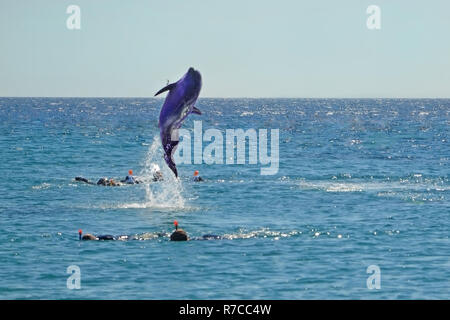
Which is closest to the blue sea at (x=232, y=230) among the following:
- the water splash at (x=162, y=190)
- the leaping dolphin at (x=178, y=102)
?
the water splash at (x=162, y=190)

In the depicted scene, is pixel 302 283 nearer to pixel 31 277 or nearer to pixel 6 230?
pixel 31 277

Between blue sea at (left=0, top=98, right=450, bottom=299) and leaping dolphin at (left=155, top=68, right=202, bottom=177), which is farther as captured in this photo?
leaping dolphin at (left=155, top=68, right=202, bottom=177)

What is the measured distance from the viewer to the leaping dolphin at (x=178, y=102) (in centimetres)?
3419

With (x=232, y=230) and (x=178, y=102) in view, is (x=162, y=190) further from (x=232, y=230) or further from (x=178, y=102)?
(x=178, y=102)

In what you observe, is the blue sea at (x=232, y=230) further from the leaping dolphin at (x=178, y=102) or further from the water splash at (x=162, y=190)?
the leaping dolphin at (x=178, y=102)

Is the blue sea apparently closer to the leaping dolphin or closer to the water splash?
the water splash

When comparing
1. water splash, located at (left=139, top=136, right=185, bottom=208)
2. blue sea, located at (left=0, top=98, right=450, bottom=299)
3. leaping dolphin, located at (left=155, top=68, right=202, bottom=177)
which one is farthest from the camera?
water splash, located at (left=139, top=136, right=185, bottom=208)

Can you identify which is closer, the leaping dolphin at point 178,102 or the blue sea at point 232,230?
the blue sea at point 232,230

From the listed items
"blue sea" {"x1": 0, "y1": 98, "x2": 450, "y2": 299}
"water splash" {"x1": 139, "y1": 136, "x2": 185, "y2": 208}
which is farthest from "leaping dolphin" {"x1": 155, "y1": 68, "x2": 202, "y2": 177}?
"water splash" {"x1": 139, "y1": 136, "x2": 185, "y2": 208}

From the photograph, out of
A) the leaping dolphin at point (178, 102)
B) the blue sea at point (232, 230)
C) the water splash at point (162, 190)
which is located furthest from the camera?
the water splash at point (162, 190)

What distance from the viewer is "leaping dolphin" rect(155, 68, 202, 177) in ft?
112

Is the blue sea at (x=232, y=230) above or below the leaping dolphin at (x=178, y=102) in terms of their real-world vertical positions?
below

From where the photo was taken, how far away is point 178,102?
115 feet

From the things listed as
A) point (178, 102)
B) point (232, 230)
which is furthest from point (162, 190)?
point (178, 102)
